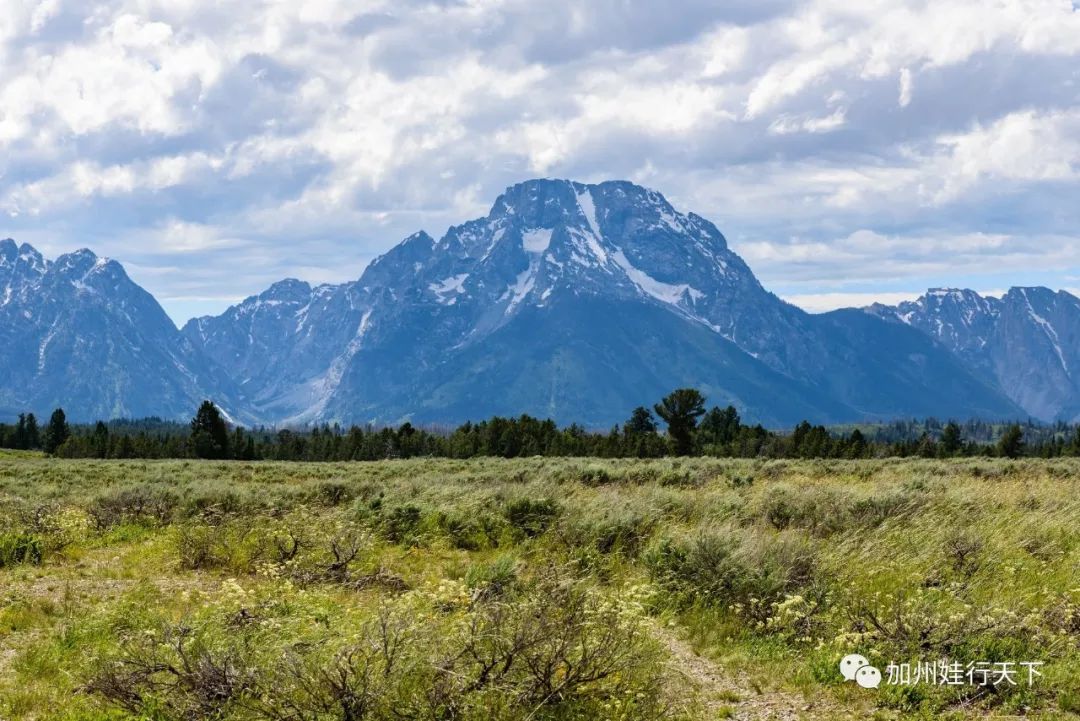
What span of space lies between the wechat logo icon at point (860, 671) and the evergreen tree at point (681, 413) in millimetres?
67700

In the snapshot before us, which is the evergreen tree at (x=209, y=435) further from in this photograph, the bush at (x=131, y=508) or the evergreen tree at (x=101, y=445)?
the bush at (x=131, y=508)

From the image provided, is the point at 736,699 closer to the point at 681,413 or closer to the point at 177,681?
the point at 177,681

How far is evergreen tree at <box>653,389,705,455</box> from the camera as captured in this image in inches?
3064

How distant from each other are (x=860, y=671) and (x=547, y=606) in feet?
11.1

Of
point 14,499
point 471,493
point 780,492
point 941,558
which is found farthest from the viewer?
point 14,499

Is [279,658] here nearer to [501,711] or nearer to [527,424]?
[501,711]

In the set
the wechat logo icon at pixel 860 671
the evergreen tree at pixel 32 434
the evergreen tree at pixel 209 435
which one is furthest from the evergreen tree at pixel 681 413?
the evergreen tree at pixel 32 434

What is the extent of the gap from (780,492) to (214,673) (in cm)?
1296

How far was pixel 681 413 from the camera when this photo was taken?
258 feet

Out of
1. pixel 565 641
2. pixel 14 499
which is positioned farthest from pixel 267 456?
pixel 565 641

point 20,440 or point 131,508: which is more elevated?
point 131,508

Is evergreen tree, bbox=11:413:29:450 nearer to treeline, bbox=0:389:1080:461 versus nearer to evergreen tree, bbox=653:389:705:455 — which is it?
treeline, bbox=0:389:1080:461

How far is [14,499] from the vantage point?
72.0ft

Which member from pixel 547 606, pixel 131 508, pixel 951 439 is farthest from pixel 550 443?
pixel 547 606
